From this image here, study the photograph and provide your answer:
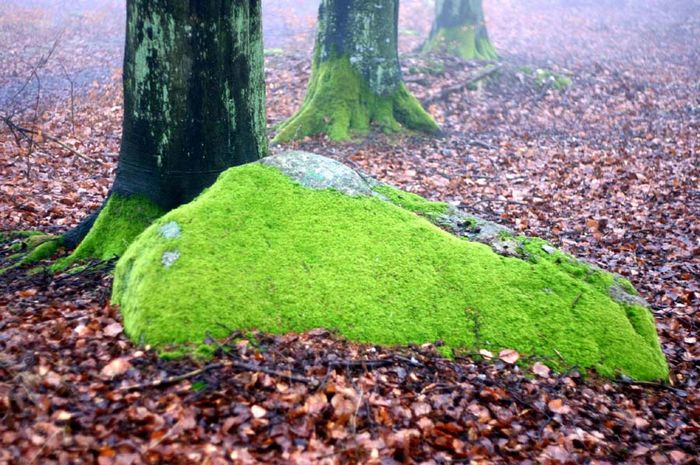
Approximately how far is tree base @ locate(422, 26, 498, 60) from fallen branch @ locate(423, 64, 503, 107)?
1.74 metres

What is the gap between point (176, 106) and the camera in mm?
4930

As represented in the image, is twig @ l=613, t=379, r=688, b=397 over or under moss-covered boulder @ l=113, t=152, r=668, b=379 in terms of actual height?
under

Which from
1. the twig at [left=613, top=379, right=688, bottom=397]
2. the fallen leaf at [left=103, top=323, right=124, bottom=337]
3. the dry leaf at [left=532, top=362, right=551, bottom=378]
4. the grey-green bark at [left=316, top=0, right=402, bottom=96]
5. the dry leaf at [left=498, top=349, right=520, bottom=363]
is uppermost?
the grey-green bark at [left=316, top=0, right=402, bottom=96]

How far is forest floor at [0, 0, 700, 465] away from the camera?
3172mm

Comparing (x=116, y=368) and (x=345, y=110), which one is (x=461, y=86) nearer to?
(x=345, y=110)

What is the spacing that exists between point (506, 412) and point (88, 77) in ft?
48.3

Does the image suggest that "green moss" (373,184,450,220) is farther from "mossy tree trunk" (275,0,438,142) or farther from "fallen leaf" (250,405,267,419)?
"mossy tree trunk" (275,0,438,142)

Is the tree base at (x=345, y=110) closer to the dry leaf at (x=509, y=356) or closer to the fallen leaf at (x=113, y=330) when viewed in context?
the fallen leaf at (x=113, y=330)

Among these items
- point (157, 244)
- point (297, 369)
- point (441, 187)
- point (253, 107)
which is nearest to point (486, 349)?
point (297, 369)

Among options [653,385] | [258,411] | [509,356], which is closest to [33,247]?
[258,411]

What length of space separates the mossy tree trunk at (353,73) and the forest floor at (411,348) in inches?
22.1

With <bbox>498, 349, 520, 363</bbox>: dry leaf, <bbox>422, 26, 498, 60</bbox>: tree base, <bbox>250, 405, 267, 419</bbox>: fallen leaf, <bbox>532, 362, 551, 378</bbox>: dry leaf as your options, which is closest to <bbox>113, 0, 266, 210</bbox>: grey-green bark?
<bbox>250, 405, 267, 419</bbox>: fallen leaf

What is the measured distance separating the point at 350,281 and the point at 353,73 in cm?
715

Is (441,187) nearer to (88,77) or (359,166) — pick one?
(359,166)
